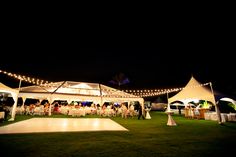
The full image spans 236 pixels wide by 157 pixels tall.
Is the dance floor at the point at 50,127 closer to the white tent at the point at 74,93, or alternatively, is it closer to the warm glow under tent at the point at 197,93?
the white tent at the point at 74,93

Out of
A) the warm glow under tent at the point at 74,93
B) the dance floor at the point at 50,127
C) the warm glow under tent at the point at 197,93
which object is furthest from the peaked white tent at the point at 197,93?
the dance floor at the point at 50,127

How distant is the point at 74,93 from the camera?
14.3m

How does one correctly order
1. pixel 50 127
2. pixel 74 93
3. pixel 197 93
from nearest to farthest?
pixel 50 127 → pixel 197 93 → pixel 74 93

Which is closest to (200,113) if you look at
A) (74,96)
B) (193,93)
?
(193,93)

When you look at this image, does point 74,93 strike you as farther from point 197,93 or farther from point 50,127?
point 197,93

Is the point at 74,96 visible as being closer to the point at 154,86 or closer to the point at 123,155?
the point at 123,155

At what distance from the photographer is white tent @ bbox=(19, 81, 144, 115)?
41.5 ft

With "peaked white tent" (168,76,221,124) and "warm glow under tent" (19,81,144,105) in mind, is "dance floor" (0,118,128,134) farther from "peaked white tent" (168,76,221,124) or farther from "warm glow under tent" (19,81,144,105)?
"peaked white tent" (168,76,221,124)

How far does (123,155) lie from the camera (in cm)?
320

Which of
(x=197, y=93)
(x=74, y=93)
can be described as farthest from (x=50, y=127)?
(x=197, y=93)

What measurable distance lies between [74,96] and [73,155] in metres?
11.0

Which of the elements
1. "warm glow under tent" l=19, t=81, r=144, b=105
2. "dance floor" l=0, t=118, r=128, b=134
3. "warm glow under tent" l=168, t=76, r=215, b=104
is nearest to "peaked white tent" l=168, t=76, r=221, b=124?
"warm glow under tent" l=168, t=76, r=215, b=104

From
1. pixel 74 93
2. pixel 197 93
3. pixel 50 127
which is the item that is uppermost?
pixel 74 93

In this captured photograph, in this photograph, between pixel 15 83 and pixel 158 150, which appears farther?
pixel 15 83
